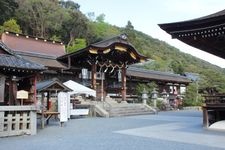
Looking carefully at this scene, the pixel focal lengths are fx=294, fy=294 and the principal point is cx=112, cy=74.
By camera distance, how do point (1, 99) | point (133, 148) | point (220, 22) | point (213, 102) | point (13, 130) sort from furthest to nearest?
point (1, 99) → point (213, 102) → point (13, 130) → point (220, 22) → point (133, 148)

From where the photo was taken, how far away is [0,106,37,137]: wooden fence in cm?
977

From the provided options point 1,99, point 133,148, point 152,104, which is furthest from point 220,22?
point 152,104

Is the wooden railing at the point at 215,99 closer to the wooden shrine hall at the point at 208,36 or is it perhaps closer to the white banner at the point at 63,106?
the wooden shrine hall at the point at 208,36

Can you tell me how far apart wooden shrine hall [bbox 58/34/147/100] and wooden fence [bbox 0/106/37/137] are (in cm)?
1093

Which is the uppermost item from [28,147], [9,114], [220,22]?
[220,22]

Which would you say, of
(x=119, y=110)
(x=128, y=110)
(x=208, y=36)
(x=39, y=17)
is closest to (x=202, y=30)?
(x=208, y=36)

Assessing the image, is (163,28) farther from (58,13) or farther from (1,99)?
(58,13)

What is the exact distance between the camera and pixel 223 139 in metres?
8.41

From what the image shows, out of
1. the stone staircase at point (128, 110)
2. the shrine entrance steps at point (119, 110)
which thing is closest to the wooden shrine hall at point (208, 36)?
the shrine entrance steps at point (119, 110)

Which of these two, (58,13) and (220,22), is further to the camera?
(58,13)

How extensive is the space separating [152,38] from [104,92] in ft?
226

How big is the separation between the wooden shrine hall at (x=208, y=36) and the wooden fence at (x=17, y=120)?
555cm

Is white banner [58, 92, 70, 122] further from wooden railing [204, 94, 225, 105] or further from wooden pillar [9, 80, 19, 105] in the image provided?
wooden railing [204, 94, 225, 105]

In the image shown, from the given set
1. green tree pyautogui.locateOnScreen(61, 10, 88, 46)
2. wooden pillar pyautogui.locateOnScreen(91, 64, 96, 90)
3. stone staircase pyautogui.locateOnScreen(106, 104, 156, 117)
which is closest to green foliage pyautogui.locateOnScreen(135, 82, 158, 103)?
stone staircase pyautogui.locateOnScreen(106, 104, 156, 117)
